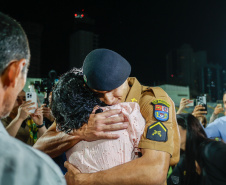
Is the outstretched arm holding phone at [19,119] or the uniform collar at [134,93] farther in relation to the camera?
the outstretched arm holding phone at [19,119]

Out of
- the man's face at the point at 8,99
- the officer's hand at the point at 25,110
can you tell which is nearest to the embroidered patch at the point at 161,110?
the man's face at the point at 8,99

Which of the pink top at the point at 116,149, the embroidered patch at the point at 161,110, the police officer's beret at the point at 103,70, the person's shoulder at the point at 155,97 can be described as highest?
the police officer's beret at the point at 103,70

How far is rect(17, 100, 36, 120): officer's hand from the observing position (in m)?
2.92

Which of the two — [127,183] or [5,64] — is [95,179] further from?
[5,64]

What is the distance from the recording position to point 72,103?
1.36 metres

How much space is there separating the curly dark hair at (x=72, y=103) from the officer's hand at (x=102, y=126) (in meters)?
0.06

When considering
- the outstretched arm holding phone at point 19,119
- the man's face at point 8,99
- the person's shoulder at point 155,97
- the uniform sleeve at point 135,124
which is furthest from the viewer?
the outstretched arm holding phone at point 19,119

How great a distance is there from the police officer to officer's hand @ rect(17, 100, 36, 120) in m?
1.64

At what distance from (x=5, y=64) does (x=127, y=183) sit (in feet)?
2.89

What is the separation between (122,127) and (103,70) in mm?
373

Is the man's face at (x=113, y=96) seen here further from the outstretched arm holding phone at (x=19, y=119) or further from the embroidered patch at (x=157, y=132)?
the outstretched arm holding phone at (x=19, y=119)

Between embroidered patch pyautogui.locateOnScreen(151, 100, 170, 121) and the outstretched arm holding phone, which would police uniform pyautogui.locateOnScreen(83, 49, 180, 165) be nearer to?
embroidered patch pyautogui.locateOnScreen(151, 100, 170, 121)

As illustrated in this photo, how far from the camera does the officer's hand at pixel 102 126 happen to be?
1267 mm

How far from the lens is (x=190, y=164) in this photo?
2500mm
